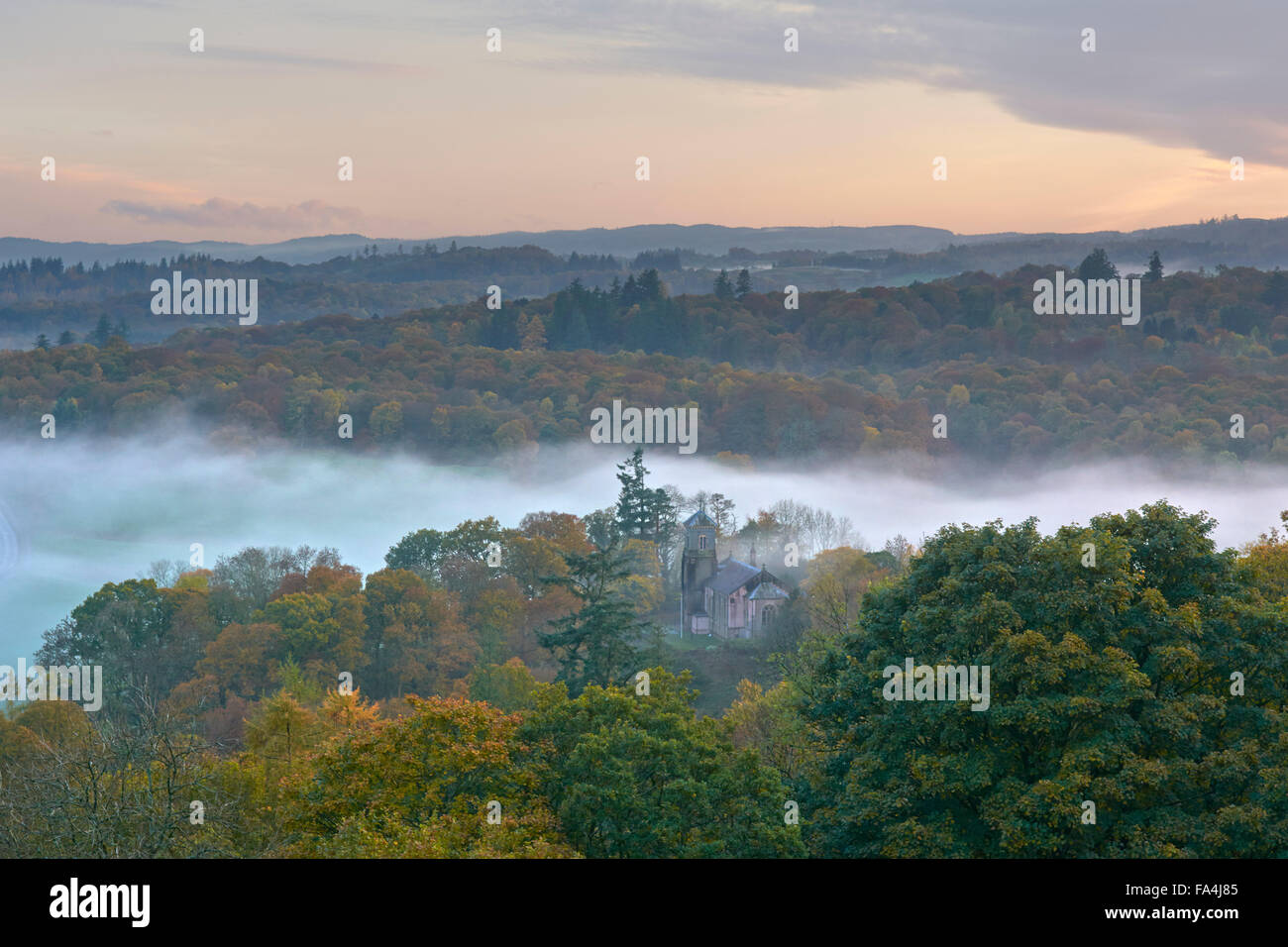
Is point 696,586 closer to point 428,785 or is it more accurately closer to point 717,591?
point 717,591

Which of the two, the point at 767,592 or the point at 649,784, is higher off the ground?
the point at 649,784

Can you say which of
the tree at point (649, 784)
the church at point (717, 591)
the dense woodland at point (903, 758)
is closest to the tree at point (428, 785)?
the dense woodland at point (903, 758)

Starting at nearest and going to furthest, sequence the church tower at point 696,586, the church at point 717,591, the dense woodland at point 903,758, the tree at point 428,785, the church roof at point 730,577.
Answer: the dense woodland at point 903,758
the tree at point 428,785
the church at point 717,591
the church roof at point 730,577
the church tower at point 696,586

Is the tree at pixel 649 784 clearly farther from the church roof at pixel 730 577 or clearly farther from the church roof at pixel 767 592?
the church roof at pixel 730 577

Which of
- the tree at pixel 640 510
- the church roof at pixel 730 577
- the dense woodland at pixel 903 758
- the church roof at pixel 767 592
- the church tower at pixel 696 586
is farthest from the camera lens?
the tree at pixel 640 510

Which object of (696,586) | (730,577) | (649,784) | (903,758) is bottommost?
(696,586)

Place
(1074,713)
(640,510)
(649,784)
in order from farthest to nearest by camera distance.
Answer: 1. (640,510)
2. (649,784)
3. (1074,713)

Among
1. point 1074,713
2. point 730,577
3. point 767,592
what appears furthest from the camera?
point 730,577

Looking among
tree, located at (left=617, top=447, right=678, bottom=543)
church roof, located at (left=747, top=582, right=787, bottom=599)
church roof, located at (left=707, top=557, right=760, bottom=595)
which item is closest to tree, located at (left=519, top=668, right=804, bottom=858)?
church roof, located at (left=747, top=582, right=787, bottom=599)

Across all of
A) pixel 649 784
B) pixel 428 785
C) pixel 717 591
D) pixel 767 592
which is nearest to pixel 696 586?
pixel 717 591
